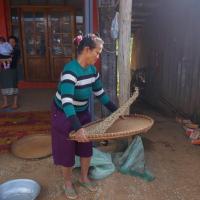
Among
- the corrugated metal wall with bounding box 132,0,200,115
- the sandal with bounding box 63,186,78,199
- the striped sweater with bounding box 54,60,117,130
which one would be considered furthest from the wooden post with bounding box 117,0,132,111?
the corrugated metal wall with bounding box 132,0,200,115

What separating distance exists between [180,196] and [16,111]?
3729 mm

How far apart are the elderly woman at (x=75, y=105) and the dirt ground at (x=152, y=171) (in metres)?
0.20

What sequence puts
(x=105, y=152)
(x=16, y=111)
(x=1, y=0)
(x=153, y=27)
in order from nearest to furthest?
(x=105, y=152) < (x=16, y=111) < (x=1, y=0) < (x=153, y=27)

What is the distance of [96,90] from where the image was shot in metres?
2.76

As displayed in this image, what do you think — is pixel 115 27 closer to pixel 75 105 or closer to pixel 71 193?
pixel 75 105

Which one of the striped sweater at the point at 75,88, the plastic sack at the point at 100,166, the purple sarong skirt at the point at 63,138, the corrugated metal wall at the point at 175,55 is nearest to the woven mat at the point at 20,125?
the plastic sack at the point at 100,166

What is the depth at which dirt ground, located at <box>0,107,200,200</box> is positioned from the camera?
293 cm

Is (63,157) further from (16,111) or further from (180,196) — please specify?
(16,111)

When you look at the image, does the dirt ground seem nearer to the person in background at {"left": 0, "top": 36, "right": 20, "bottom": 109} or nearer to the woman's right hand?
the woman's right hand

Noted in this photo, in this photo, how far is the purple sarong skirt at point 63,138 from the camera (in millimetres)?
2566

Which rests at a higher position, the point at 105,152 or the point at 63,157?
the point at 63,157

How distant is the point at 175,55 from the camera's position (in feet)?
20.2

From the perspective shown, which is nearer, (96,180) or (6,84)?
(96,180)

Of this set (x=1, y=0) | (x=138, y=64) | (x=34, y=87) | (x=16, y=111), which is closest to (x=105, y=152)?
(x=16, y=111)
